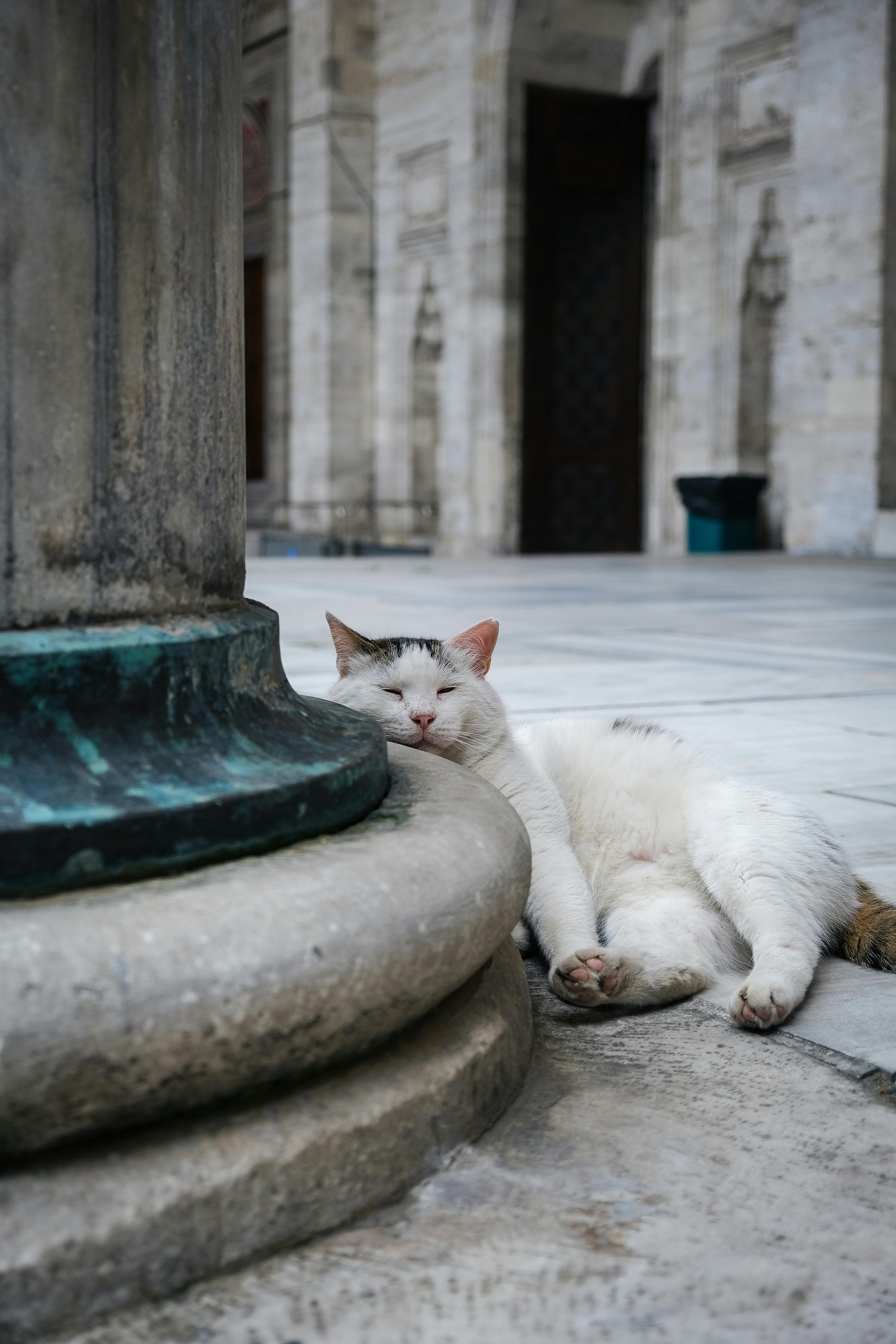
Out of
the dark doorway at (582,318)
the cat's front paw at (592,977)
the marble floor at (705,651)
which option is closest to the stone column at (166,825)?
the cat's front paw at (592,977)

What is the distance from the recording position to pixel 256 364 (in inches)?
910

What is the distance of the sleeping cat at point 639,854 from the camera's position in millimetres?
1983

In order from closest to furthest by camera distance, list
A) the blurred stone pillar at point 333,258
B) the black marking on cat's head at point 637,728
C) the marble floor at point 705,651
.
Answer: the black marking on cat's head at point 637,728
the marble floor at point 705,651
the blurred stone pillar at point 333,258

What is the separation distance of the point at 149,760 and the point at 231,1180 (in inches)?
A: 16.8

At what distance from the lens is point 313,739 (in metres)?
1.71

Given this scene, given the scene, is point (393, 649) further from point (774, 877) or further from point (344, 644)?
point (774, 877)

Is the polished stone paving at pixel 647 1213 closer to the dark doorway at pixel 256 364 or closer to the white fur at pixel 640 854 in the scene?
the white fur at pixel 640 854

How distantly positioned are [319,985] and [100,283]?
742 mm

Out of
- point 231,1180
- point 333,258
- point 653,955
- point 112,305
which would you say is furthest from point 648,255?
point 231,1180

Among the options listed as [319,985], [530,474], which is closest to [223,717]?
[319,985]

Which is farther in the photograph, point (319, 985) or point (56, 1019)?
point (319, 985)

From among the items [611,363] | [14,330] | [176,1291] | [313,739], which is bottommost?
[176,1291]

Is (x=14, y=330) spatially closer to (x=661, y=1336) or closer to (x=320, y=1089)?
(x=320, y=1089)

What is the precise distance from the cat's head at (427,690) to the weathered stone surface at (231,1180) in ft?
2.31
